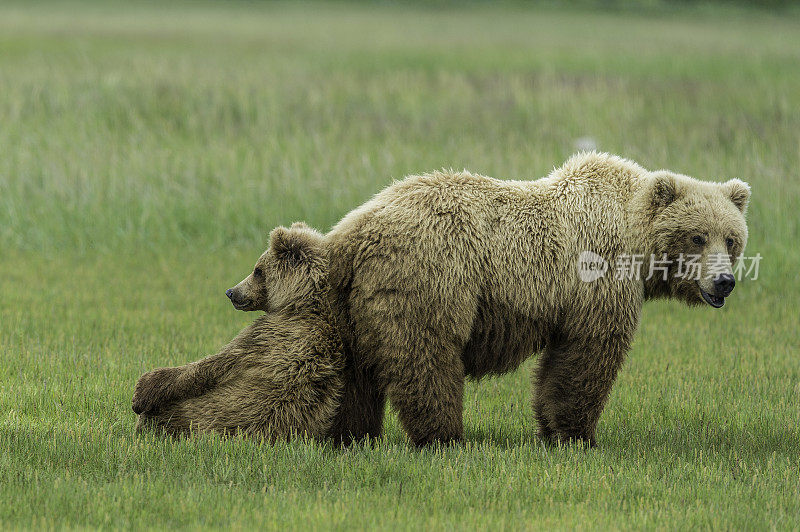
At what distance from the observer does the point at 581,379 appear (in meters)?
6.36

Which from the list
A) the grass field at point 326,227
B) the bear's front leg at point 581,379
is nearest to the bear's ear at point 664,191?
the bear's front leg at point 581,379

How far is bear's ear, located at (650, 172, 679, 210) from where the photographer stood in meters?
6.46

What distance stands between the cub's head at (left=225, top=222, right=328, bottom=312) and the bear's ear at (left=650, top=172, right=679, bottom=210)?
214cm

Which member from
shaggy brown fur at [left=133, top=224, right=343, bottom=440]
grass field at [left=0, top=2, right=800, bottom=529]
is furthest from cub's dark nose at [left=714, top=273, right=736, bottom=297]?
shaggy brown fur at [left=133, top=224, right=343, bottom=440]

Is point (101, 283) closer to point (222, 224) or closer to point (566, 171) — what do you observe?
point (222, 224)

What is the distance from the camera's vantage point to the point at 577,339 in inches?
251

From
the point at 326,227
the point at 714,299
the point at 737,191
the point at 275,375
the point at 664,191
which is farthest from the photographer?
the point at 326,227

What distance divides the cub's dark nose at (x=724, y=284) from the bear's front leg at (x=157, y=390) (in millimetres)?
3292

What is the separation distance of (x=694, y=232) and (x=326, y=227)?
22.7ft

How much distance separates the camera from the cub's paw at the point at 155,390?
19.8 ft

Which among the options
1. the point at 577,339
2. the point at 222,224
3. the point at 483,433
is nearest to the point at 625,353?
the point at 577,339

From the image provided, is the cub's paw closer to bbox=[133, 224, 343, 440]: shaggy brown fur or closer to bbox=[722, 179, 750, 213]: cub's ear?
bbox=[133, 224, 343, 440]: shaggy brown fur

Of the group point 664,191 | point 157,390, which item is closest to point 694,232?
point 664,191

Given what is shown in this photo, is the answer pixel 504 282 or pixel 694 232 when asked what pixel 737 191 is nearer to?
pixel 694 232
